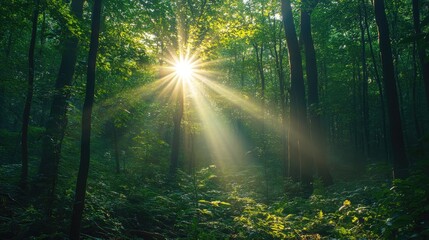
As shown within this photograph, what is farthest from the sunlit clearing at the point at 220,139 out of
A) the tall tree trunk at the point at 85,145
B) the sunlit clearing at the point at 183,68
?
the tall tree trunk at the point at 85,145

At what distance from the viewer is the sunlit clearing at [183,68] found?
18.2 metres

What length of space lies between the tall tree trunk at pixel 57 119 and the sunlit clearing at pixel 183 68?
749 cm

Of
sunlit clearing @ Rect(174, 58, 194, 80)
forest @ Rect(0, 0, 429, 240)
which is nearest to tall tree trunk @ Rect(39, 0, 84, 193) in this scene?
forest @ Rect(0, 0, 429, 240)

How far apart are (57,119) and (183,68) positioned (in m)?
11.2

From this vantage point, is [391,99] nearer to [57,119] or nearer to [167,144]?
[57,119]

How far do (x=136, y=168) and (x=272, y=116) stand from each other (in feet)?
103

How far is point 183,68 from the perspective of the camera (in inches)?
734

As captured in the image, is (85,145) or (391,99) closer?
(85,145)

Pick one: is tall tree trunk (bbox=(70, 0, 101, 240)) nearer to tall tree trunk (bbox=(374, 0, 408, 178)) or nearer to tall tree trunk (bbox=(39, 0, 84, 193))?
tall tree trunk (bbox=(39, 0, 84, 193))

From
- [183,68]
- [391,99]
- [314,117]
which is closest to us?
[391,99]

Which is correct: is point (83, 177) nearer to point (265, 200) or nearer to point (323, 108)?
point (265, 200)

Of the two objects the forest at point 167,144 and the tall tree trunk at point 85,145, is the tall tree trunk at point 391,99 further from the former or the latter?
the tall tree trunk at point 85,145

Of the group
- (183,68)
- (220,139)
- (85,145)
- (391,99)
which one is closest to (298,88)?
(391,99)

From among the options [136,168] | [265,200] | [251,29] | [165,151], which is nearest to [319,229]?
[265,200]
